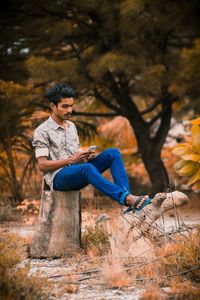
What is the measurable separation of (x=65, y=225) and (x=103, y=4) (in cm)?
411

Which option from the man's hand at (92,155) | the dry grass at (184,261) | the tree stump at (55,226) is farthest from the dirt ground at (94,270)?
the man's hand at (92,155)

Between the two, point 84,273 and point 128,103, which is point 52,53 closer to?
point 128,103

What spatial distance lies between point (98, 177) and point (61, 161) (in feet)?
1.35

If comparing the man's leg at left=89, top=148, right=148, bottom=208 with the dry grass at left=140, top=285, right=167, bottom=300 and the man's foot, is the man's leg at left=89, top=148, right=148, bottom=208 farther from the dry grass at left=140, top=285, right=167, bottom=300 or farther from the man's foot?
the dry grass at left=140, top=285, right=167, bottom=300

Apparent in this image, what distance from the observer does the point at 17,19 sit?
9.29 metres

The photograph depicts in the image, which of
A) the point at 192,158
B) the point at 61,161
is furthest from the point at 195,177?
the point at 61,161

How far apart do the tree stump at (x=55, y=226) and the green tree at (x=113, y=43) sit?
3.14 m

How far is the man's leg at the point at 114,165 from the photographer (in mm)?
5336

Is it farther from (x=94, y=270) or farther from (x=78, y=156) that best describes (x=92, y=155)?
(x=94, y=270)

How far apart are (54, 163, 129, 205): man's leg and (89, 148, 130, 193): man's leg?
0.13m

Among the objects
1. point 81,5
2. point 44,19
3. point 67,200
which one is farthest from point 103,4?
point 67,200

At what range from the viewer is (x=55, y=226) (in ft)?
18.4

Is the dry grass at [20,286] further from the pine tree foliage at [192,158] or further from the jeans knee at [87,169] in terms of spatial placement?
the pine tree foliage at [192,158]

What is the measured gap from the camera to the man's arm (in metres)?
5.37
